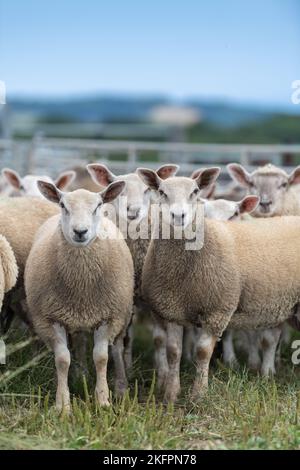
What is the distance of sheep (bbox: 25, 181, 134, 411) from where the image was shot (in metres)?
5.31

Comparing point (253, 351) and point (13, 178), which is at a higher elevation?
point (13, 178)

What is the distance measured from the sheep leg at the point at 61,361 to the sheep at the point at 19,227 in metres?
0.84

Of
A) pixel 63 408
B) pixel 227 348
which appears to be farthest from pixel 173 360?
pixel 227 348

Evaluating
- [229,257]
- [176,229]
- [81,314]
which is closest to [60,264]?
[81,314]

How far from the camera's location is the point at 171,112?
48406mm

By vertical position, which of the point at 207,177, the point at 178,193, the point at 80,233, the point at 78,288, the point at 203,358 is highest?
the point at 207,177

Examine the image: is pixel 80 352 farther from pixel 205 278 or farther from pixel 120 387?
pixel 205 278

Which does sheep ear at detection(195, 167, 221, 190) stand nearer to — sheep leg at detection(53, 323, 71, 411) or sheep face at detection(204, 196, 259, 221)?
sheep face at detection(204, 196, 259, 221)

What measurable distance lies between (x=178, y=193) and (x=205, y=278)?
1.96 ft

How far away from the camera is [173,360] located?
18.9ft

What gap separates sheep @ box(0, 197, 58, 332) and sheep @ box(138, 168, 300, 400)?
0.94 m

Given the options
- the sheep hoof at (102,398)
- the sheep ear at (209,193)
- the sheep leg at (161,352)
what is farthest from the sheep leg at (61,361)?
the sheep ear at (209,193)

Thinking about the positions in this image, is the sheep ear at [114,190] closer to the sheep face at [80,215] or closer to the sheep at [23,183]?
the sheep face at [80,215]

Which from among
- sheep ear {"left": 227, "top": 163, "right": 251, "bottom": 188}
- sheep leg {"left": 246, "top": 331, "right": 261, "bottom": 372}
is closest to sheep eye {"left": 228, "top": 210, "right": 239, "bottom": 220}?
sheep ear {"left": 227, "top": 163, "right": 251, "bottom": 188}
